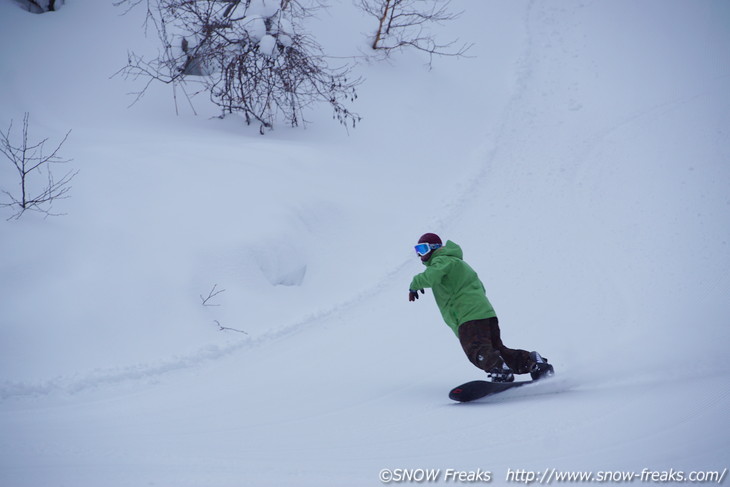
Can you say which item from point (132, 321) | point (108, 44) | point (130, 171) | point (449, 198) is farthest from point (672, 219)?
point (108, 44)

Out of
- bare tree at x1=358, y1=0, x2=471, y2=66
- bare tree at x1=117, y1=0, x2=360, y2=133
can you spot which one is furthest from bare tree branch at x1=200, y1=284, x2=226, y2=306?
bare tree at x1=358, y1=0, x2=471, y2=66

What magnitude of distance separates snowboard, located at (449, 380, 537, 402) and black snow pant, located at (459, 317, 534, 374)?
0.44 ft

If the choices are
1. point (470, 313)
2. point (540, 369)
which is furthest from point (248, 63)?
point (540, 369)

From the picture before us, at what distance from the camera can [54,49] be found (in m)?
10.2

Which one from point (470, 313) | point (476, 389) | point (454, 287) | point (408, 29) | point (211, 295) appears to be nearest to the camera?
point (476, 389)

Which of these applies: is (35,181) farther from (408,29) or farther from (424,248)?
(408,29)

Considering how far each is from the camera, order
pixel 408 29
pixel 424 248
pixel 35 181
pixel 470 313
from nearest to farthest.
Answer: pixel 470 313
pixel 424 248
pixel 35 181
pixel 408 29

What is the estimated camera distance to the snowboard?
13.8 ft

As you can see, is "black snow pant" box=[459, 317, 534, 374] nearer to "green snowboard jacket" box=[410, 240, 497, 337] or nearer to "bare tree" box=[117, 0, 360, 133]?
"green snowboard jacket" box=[410, 240, 497, 337]

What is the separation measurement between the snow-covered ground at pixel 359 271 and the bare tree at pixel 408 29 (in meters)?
1.01

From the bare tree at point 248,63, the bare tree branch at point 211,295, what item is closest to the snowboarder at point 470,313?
the bare tree branch at point 211,295

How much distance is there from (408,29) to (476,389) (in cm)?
1199

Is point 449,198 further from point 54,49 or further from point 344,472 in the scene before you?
point 54,49

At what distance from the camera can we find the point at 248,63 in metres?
9.27
